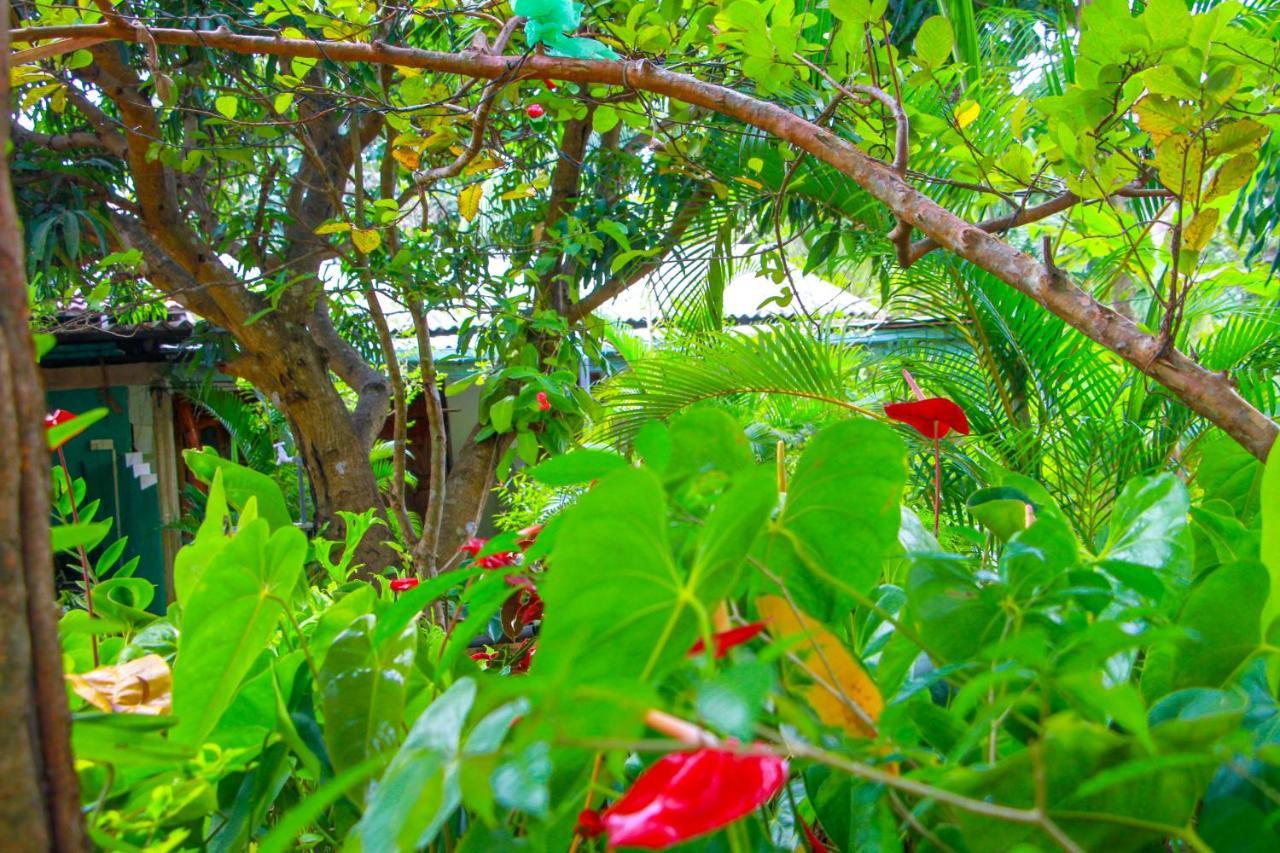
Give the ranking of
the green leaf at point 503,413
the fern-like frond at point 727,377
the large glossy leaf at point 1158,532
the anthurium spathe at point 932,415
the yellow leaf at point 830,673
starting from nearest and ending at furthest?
the yellow leaf at point 830,673 → the large glossy leaf at point 1158,532 → the anthurium spathe at point 932,415 → the green leaf at point 503,413 → the fern-like frond at point 727,377

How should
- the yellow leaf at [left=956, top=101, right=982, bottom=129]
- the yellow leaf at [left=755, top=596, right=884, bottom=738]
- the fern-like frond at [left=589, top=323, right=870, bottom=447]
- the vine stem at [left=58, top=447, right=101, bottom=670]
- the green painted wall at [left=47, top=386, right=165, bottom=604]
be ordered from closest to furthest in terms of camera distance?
the yellow leaf at [left=755, top=596, right=884, bottom=738] < the vine stem at [left=58, top=447, right=101, bottom=670] < the yellow leaf at [left=956, top=101, right=982, bottom=129] < the fern-like frond at [left=589, top=323, right=870, bottom=447] < the green painted wall at [left=47, top=386, right=165, bottom=604]

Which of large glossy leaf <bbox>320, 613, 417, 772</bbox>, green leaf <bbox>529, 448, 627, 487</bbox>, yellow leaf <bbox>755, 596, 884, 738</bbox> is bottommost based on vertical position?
large glossy leaf <bbox>320, 613, 417, 772</bbox>

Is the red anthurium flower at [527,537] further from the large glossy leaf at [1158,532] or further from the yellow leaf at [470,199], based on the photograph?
the yellow leaf at [470,199]

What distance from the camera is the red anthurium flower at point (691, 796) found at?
0.87 ft

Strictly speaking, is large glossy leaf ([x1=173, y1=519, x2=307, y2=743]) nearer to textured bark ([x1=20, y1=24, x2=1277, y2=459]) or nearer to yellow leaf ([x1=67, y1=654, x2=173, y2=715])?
yellow leaf ([x1=67, y1=654, x2=173, y2=715])

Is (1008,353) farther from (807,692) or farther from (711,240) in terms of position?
(807,692)

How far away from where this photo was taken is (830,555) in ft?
1.34

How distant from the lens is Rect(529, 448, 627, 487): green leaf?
0.41 meters

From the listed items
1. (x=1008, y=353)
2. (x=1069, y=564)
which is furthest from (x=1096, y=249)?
(x=1069, y=564)

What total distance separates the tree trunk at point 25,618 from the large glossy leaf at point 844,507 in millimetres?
246

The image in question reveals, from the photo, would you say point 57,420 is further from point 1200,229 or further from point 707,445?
point 1200,229

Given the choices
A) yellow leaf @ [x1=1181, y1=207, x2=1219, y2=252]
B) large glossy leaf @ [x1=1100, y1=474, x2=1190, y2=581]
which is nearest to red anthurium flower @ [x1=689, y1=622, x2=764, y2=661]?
large glossy leaf @ [x1=1100, y1=474, x2=1190, y2=581]

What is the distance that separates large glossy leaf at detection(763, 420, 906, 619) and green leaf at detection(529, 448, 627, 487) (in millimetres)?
72

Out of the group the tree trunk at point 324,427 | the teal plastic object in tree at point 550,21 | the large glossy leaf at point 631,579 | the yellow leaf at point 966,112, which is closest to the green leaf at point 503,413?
the teal plastic object in tree at point 550,21
